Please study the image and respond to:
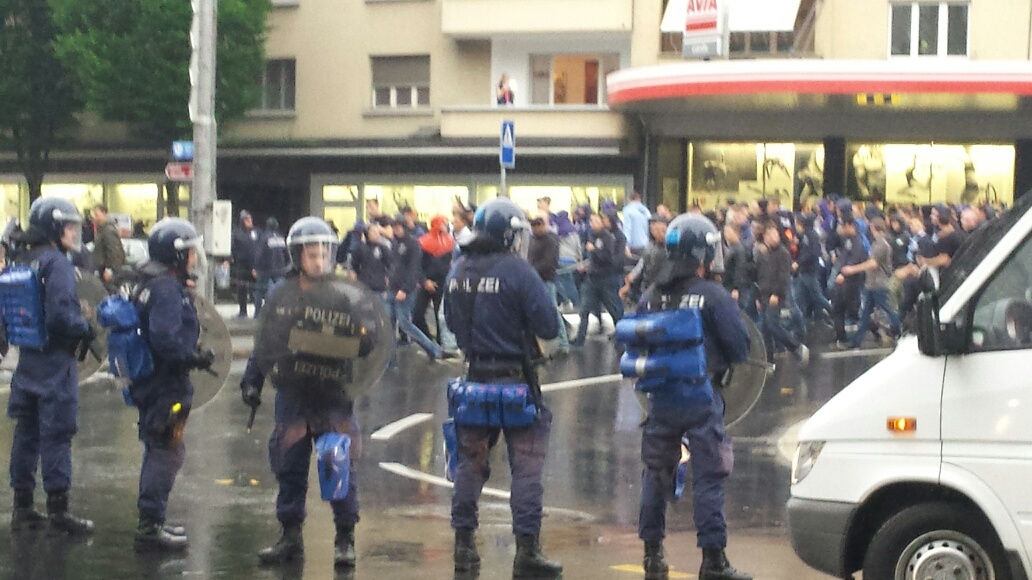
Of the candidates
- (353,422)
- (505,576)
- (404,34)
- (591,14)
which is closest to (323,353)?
(353,422)

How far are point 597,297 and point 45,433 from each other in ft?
37.7

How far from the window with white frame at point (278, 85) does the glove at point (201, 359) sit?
95.4 feet

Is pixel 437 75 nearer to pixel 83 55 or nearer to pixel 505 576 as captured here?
pixel 83 55

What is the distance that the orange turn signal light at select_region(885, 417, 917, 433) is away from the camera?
6305mm

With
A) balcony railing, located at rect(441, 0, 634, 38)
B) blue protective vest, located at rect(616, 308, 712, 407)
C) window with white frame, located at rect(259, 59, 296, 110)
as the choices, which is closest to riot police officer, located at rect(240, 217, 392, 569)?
blue protective vest, located at rect(616, 308, 712, 407)

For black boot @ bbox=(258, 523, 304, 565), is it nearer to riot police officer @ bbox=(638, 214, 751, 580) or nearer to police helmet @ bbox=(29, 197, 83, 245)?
riot police officer @ bbox=(638, 214, 751, 580)

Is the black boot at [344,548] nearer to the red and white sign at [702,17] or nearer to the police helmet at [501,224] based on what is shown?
the police helmet at [501,224]

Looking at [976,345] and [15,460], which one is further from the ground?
[976,345]

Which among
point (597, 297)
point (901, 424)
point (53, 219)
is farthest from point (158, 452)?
point (597, 297)

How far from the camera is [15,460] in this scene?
862cm

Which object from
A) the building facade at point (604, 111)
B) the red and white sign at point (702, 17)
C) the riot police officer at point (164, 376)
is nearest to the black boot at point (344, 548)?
the riot police officer at point (164, 376)

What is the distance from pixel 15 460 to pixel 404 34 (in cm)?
2763

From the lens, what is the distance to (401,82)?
35.7 meters

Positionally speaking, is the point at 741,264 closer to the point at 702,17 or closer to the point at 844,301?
the point at 844,301
